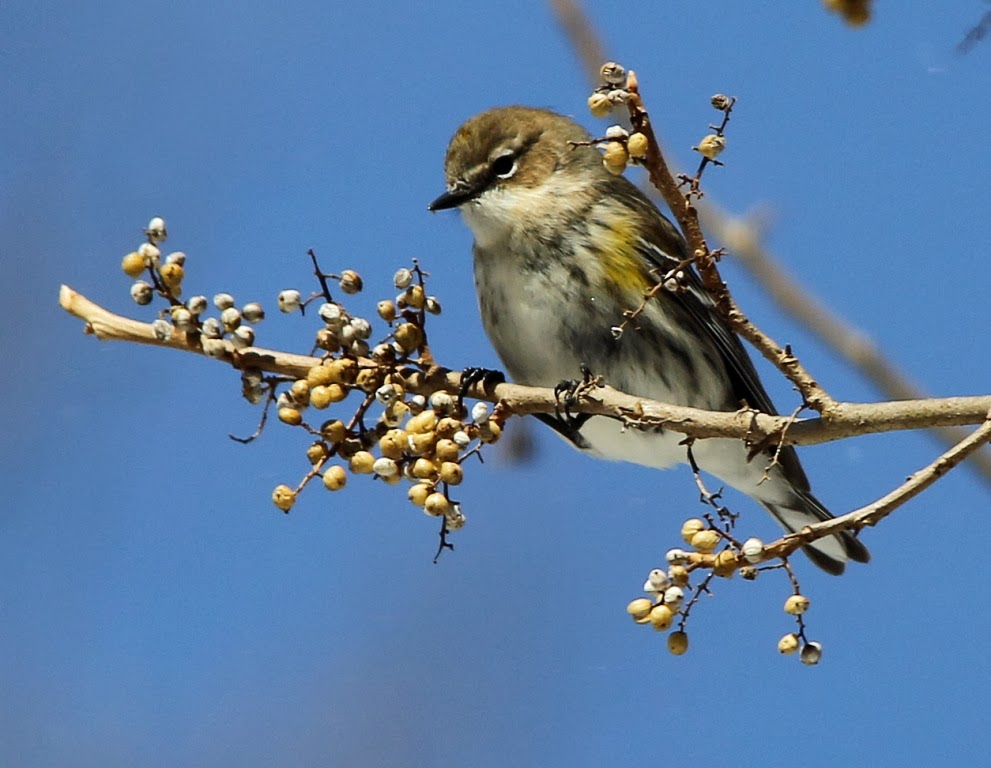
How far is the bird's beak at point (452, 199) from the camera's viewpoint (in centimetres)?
412

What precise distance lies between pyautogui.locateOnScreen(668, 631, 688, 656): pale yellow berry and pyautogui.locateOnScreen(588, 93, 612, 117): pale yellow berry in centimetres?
95

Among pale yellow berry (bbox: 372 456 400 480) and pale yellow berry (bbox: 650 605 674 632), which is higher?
pale yellow berry (bbox: 372 456 400 480)

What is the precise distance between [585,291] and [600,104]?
170 centimetres

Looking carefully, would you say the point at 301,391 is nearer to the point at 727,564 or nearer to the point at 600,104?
the point at 600,104

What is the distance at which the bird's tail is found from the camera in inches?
171

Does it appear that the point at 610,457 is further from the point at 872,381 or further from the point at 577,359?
the point at 872,381

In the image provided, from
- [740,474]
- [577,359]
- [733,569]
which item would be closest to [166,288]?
[733,569]

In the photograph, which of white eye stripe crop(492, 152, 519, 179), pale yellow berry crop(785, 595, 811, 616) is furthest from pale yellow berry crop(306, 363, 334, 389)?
white eye stripe crop(492, 152, 519, 179)

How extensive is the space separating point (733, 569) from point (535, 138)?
8.58 ft

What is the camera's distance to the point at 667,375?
13.5 feet

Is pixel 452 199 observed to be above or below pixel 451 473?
above

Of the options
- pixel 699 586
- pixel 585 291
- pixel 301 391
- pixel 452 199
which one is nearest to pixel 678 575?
pixel 699 586

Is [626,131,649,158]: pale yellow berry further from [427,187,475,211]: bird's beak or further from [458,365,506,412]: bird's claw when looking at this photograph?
[427,187,475,211]: bird's beak

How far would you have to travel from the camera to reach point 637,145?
237 centimetres
